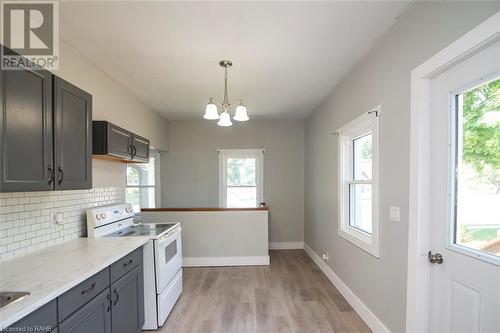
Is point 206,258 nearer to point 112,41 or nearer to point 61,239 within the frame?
point 61,239

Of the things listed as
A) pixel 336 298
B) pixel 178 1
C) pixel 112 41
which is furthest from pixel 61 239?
pixel 336 298

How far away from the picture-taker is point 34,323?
1140 millimetres

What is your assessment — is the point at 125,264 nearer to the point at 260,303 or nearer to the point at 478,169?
the point at 260,303

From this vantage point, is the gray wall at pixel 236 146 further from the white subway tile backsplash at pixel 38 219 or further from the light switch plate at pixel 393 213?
the light switch plate at pixel 393 213

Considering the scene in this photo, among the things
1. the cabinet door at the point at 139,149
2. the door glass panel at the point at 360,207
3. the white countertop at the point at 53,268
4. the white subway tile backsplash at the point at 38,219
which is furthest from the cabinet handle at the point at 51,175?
the door glass panel at the point at 360,207

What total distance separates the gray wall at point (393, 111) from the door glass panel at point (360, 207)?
289mm

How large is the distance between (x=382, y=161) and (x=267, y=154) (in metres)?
3.17

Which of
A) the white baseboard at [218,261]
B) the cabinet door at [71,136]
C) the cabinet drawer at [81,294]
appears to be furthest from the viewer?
the white baseboard at [218,261]

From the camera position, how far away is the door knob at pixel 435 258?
1599 millimetres

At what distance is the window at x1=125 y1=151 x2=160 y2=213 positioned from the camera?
15.1 feet

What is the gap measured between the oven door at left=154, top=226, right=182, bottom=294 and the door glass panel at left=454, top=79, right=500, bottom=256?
94.5 inches

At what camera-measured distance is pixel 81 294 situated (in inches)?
57.9

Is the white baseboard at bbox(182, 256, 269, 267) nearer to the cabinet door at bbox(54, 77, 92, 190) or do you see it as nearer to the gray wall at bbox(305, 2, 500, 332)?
the gray wall at bbox(305, 2, 500, 332)

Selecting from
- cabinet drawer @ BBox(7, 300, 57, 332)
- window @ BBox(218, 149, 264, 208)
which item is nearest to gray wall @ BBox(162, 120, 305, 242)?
window @ BBox(218, 149, 264, 208)
